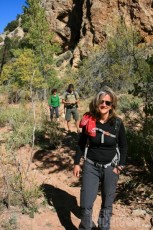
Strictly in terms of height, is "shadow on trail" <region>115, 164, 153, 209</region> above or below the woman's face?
below

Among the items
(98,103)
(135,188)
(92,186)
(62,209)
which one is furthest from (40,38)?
(92,186)

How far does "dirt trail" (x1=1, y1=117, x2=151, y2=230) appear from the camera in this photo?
4.36 meters

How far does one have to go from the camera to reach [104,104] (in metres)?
3.48

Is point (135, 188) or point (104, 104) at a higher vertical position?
point (104, 104)

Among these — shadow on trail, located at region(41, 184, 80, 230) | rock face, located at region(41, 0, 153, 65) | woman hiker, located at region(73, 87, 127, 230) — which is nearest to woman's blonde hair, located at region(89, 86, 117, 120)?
woman hiker, located at region(73, 87, 127, 230)

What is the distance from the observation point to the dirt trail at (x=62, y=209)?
14.3 ft

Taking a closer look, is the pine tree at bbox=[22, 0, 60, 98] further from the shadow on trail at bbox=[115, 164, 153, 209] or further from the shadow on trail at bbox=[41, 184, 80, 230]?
the shadow on trail at bbox=[41, 184, 80, 230]

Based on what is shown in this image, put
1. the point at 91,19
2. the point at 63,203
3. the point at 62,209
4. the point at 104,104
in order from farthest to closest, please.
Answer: the point at 91,19
the point at 63,203
the point at 62,209
the point at 104,104

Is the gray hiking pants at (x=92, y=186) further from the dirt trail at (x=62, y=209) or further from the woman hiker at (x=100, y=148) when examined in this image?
the dirt trail at (x=62, y=209)

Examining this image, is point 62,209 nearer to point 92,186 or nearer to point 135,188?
point 135,188

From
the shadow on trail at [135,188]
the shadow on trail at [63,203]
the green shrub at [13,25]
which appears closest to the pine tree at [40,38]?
the shadow on trail at [135,188]

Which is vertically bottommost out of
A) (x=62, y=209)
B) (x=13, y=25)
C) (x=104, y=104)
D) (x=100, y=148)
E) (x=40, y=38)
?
(x=62, y=209)

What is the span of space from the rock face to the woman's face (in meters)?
15.6

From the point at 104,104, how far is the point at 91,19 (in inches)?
979
